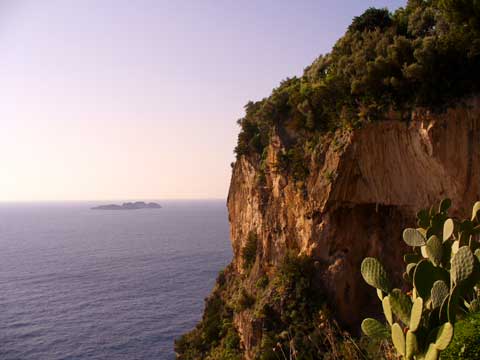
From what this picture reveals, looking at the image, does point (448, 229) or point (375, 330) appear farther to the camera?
point (448, 229)

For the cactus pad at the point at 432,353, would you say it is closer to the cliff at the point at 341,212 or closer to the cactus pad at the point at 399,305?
the cactus pad at the point at 399,305

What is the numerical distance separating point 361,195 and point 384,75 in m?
6.32

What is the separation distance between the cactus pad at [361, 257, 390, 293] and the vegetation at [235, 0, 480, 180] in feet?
42.2

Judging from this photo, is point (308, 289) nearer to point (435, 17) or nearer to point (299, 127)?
point (299, 127)

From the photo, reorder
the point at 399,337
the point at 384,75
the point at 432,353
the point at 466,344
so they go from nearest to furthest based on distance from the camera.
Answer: the point at 432,353 < the point at 399,337 < the point at 466,344 < the point at 384,75

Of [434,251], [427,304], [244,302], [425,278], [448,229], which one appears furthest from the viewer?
[244,302]

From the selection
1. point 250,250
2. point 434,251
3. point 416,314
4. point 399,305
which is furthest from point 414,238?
point 250,250

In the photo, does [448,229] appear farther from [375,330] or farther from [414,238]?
[375,330]

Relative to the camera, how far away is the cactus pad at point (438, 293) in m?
5.59

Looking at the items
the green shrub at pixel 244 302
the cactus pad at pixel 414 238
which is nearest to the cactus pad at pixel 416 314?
the cactus pad at pixel 414 238

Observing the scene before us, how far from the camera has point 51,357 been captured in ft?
132

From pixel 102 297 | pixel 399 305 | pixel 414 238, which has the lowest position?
pixel 102 297

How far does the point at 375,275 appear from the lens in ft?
21.5

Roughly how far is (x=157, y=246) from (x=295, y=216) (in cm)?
8489
